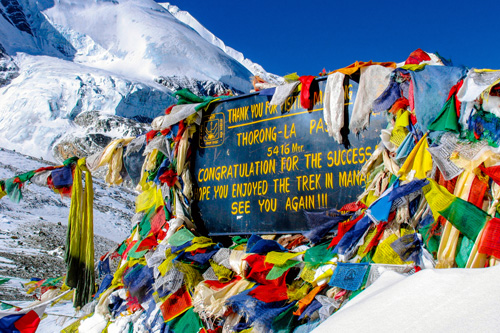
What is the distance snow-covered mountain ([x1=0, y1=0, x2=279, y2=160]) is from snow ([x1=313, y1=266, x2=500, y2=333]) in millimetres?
20454

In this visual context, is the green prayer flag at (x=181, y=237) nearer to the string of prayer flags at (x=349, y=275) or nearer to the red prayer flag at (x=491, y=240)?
the string of prayer flags at (x=349, y=275)

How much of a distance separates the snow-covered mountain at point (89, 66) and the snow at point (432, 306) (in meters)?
20.5

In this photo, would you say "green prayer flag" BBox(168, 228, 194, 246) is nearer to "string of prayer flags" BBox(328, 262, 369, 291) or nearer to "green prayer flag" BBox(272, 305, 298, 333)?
"green prayer flag" BBox(272, 305, 298, 333)

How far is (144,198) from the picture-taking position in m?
4.46

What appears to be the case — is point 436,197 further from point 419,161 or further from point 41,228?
point 41,228

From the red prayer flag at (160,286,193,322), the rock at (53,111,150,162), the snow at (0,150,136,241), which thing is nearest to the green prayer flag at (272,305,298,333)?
the red prayer flag at (160,286,193,322)

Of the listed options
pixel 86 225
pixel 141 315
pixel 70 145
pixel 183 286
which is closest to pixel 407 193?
pixel 183 286

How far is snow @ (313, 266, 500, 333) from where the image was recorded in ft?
4.40

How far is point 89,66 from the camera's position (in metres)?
59.2

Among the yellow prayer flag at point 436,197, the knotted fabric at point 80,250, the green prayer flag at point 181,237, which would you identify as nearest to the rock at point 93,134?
the knotted fabric at point 80,250

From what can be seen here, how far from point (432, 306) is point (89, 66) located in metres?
62.8

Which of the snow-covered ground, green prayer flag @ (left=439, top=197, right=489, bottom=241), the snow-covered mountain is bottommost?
the snow-covered ground

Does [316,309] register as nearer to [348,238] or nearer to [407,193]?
[348,238]

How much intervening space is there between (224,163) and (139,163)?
3.71ft
